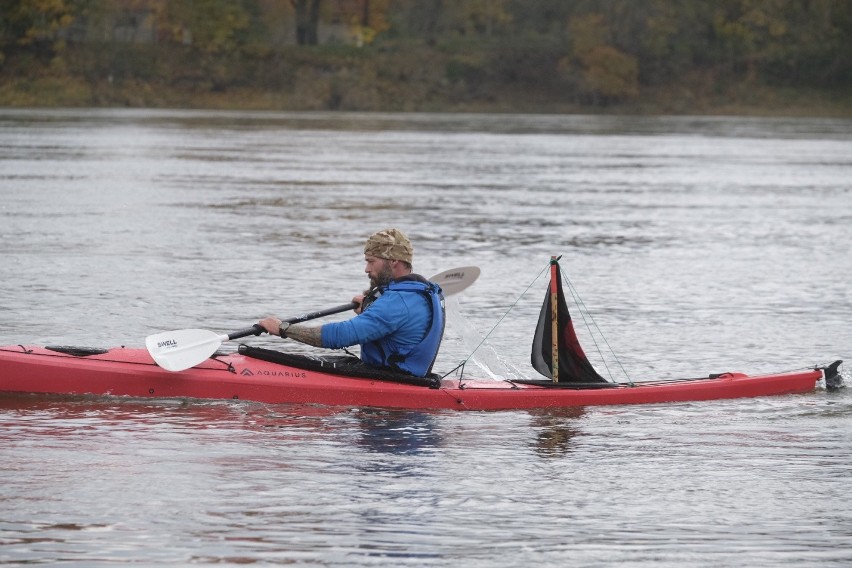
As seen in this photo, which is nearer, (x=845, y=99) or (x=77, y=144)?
(x=77, y=144)

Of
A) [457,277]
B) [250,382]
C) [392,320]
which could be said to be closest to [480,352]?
[457,277]

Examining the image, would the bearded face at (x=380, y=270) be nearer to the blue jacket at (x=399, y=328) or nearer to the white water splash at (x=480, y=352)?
the blue jacket at (x=399, y=328)

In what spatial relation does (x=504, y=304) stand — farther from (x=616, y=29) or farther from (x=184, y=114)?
(x=616, y=29)

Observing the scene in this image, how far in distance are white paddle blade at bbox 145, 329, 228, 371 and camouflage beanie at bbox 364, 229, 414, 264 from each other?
124 cm

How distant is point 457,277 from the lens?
467 inches

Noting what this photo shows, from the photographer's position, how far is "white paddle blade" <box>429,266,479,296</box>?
1177 centimetres

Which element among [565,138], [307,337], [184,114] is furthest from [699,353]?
[184,114]

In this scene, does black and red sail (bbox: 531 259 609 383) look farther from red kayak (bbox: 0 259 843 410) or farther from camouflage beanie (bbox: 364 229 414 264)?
camouflage beanie (bbox: 364 229 414 264)

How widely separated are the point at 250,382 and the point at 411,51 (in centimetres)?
8799

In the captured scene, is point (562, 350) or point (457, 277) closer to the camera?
point (562, 350)

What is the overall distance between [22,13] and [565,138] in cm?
4251

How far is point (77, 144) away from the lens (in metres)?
46.7

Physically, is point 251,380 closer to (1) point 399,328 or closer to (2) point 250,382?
(2) point 250,382

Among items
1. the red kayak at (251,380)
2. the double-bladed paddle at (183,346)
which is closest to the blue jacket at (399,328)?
the red kayak at (251,380)
